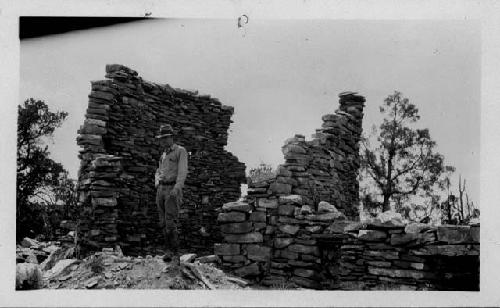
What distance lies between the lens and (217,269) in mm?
9719

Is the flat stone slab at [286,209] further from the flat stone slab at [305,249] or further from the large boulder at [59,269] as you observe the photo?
the large boulder at [59,269]

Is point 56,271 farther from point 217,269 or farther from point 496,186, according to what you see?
point 496,186

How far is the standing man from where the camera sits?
9000 millimetres

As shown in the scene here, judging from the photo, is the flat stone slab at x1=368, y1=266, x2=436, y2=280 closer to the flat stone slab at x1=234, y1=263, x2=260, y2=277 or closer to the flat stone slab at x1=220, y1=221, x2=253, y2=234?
the flat stone slab at x1=234, y1=263, x2=260, y2=277

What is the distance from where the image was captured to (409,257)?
891 centimetres

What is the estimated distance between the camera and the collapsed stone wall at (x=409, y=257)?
8.60 m

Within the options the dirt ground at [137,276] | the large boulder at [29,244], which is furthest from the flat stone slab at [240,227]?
the large boulder at [29,244]

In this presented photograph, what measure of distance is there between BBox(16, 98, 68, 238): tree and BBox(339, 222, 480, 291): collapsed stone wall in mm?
8229

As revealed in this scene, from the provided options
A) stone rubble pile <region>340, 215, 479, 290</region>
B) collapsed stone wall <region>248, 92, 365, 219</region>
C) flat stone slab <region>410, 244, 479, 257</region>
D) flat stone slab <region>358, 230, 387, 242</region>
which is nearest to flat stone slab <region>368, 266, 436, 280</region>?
stone rubble pile <region>340, 215, 479, 290</region>

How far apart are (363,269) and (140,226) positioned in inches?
203

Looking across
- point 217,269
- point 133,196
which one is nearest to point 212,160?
Answer: point 133,196

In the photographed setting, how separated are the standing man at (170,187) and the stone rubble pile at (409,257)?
2.84 meters

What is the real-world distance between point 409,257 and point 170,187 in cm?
398

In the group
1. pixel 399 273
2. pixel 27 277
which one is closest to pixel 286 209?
pixel 399 273
